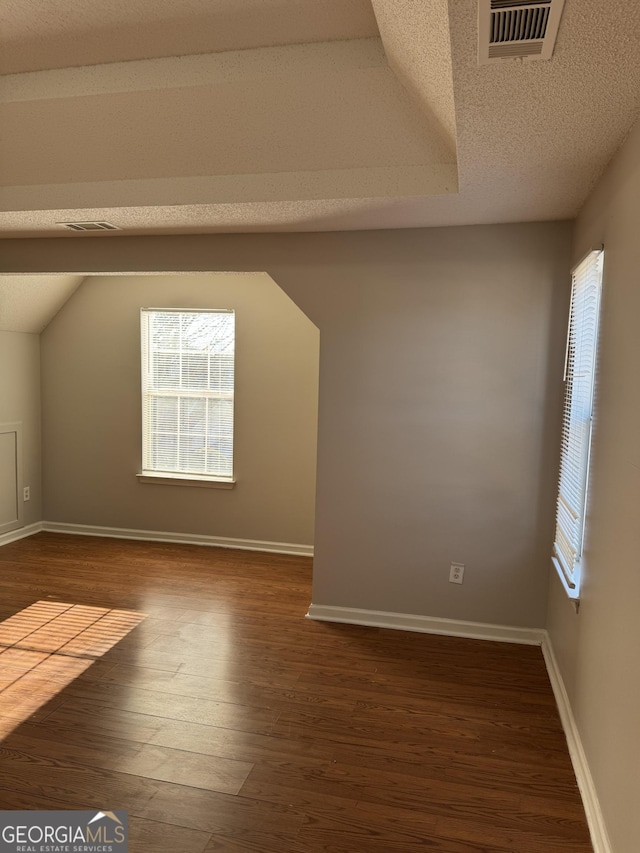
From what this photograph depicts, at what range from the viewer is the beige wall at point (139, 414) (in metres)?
5.05

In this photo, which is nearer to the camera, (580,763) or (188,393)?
(580,763)

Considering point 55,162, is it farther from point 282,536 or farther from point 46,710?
point 282,536

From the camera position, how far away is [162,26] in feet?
8.29

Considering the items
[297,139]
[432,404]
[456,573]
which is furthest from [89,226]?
[456,573]

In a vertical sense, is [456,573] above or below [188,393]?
below

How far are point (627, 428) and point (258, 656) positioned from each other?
2270 millimetres

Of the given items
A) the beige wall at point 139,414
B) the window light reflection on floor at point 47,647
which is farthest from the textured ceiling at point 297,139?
the window light reflection on floor at point 47,647

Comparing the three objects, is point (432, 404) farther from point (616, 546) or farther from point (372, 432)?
point (616, 546)

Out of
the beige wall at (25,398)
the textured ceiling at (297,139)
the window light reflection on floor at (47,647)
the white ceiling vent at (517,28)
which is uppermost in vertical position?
the textured ceiling at (297,139)

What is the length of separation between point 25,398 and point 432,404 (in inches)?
149

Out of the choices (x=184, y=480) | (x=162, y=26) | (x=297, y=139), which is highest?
(x=162, y=26)

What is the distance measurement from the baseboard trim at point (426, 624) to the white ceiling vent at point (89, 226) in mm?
2660

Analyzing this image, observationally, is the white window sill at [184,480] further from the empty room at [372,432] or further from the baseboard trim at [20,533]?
the baseboard trim at [20,533]

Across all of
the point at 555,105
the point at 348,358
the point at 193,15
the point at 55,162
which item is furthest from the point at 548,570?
the point at 55,162
